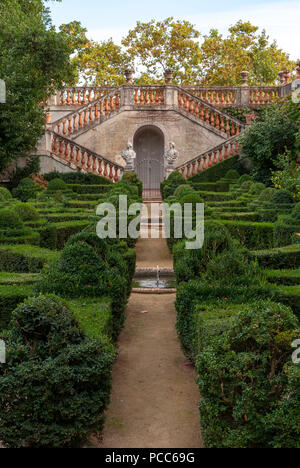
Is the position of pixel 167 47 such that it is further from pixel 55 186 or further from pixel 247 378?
pixel 247 378

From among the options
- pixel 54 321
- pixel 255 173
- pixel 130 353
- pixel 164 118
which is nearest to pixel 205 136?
pixel 164 118

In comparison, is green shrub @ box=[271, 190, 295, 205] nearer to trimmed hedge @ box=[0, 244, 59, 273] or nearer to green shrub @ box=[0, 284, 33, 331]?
trimmed hedge @ box=[0, 244, 59, 273]

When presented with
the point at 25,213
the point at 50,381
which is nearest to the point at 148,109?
the point at 25,213

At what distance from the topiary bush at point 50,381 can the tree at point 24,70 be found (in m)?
16.2

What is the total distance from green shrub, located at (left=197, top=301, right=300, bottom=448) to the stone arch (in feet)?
88.1

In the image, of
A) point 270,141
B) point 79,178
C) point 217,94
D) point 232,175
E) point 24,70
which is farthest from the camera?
point 217,94

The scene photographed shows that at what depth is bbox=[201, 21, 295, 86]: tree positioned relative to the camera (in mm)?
38562

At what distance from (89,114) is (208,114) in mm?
6149

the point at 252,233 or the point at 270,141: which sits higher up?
the point at 270,141

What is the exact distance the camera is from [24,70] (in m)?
20.7

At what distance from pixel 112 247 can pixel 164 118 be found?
68.4 ft

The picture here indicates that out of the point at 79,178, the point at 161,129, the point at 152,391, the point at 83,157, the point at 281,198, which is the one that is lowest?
the point at 152,391

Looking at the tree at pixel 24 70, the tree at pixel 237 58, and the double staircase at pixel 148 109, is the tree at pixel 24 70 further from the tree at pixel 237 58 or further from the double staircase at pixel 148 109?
the tree at pixel 237 58
